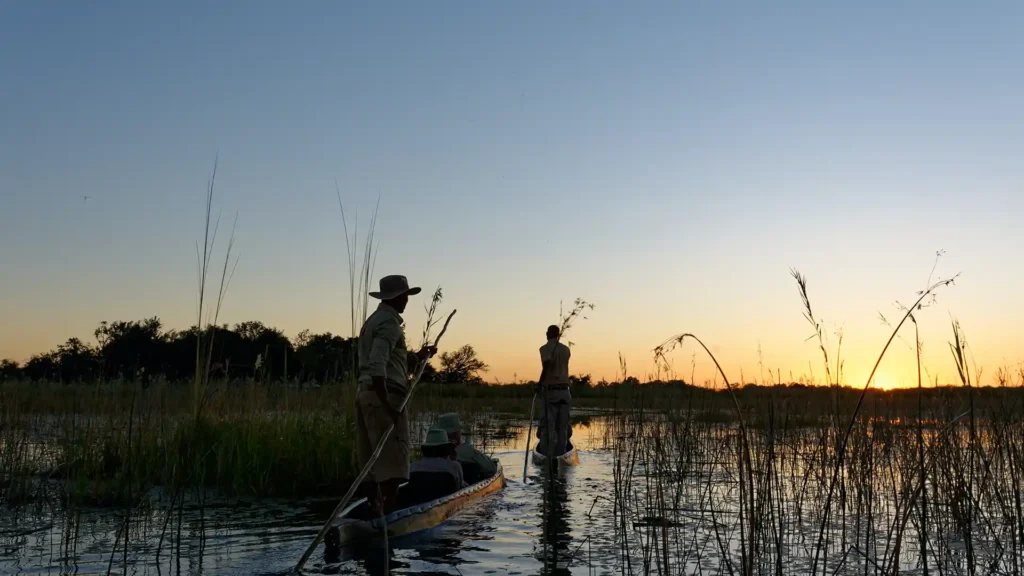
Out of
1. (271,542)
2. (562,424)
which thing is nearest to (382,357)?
(271,542)

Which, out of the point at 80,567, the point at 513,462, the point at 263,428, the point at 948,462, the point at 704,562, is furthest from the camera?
the point at 513,462

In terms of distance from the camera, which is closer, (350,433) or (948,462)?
(948,462)

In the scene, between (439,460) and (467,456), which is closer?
(439,460)

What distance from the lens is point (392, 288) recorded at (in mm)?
7352

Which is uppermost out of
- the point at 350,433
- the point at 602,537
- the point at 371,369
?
the point at 371,369

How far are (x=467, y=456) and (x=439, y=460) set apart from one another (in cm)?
173

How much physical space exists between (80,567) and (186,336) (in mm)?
37439

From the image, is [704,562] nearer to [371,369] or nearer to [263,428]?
[371,369]

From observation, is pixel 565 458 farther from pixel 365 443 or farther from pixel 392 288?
pixel 392 288

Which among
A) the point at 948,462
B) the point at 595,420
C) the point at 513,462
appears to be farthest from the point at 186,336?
the point at 948,462

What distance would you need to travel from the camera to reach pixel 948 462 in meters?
5.40

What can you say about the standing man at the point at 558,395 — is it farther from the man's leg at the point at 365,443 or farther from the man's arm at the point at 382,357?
the man's arm at the point at 382,357

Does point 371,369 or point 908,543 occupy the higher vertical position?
point 371,369

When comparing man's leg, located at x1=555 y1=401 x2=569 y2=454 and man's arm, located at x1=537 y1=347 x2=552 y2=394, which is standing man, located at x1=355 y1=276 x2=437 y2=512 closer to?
man's arm, located at x1=537 y1=347 x2=552 y2=394
